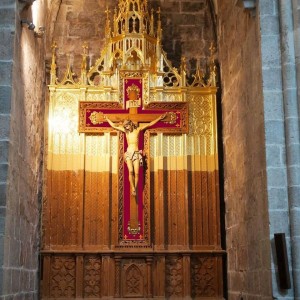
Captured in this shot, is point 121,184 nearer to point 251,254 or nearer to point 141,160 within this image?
point 141,160

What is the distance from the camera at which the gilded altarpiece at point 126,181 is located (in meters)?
10.0

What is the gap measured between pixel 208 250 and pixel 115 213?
1.70 metres

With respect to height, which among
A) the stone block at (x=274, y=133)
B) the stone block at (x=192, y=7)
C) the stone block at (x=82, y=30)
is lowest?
the stone block at (x=274, y=133)

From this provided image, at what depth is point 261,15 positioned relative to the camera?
7.57 meters

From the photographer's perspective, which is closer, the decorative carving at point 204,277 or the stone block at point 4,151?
the stone block at point 4,151

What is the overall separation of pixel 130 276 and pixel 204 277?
125 cm

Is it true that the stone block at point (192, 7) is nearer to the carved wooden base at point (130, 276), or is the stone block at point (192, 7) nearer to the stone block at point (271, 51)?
the stone block at point (271, 51)

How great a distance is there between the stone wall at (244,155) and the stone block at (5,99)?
312 centimetres

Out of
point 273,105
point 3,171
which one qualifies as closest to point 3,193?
point 3,171

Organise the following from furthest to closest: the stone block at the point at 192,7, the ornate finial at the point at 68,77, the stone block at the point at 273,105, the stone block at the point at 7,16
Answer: the stone block at the point at 192,7 < the ornate finial at the point at 68,77 < the stone block at the point at 7,16 < the stone block at the point at 273,105

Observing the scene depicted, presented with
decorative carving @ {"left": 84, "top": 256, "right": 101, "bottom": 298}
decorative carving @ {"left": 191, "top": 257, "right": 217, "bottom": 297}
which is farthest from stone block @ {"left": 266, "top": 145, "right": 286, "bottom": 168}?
decorative carving @ {"left": 84, "top": 256, "right": 101, "bottom": 298}

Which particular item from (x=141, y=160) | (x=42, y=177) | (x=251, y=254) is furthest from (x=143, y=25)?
(x=251, y=254)

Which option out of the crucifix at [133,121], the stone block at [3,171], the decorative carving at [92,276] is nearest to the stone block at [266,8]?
the crucifix at [133,121]

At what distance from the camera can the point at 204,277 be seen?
10.1 m
